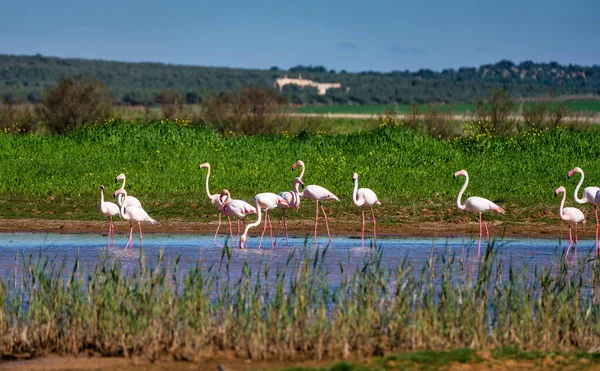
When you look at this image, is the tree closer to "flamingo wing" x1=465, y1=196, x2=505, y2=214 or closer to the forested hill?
"flamingo wing" x1=465, y1=196, x2=505, y2=214

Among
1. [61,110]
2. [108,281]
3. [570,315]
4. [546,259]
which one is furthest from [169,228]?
[61,110]

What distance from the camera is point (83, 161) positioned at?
2483 cm

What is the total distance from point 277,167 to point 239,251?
8360mm

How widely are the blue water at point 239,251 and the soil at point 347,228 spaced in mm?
470

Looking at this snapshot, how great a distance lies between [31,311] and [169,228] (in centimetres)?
922

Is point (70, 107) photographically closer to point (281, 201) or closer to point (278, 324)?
point (281, 201)

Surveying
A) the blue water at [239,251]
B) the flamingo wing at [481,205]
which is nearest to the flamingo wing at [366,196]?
the blue water at [239,251]

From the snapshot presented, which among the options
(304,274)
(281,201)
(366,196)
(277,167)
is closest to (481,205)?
(366,196)

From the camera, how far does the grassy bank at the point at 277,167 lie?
20891mm

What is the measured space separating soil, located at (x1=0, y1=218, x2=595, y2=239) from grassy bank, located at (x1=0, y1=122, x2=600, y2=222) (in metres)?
0.54

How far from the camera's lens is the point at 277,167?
80.6ft

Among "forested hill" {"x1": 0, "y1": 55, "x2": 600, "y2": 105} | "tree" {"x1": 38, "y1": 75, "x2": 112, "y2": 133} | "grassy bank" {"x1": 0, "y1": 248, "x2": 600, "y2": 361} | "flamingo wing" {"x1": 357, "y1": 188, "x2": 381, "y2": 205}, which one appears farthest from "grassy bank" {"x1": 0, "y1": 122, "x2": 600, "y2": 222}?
"forested hill" {"x1": 0, "y1": 55, "x2": 600, "y2": 105}

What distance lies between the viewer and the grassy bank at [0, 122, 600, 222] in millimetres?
20891

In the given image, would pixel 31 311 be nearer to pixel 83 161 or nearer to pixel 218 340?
pixel 218 340
